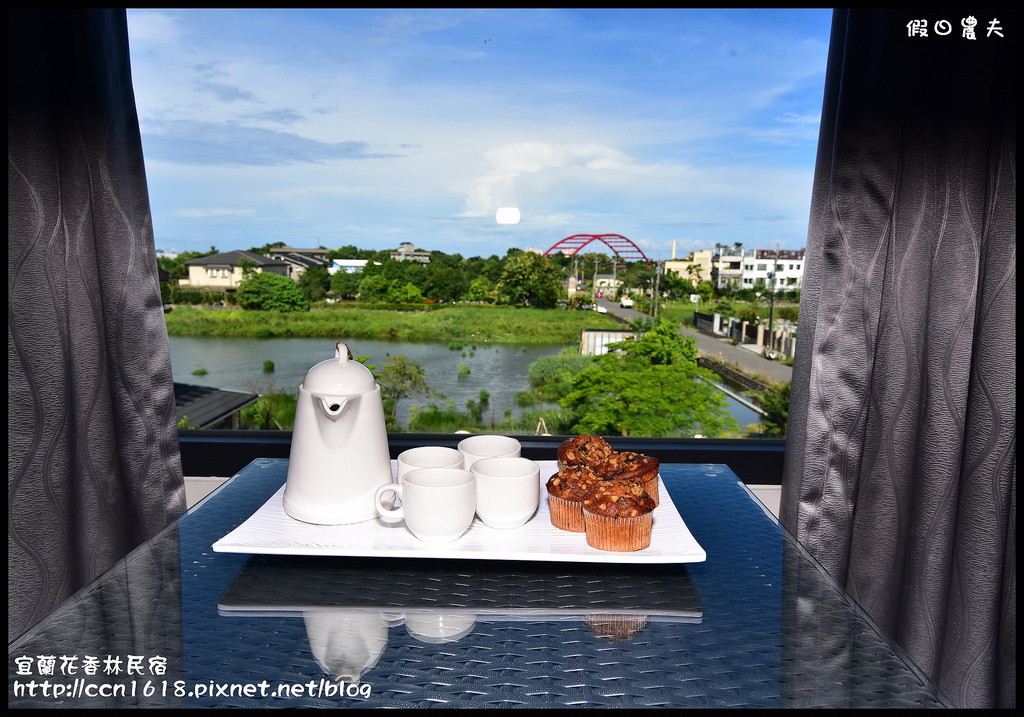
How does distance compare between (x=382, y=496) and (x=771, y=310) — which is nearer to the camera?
(x=382, y=496)

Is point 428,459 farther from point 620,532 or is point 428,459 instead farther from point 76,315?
point 76,315

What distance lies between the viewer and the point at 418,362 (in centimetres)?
181

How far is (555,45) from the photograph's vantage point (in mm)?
1654

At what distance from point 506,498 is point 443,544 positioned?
11 centimetres

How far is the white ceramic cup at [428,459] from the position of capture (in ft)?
3.41

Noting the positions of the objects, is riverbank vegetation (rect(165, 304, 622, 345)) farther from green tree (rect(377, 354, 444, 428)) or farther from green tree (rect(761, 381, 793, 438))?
green tree (rect(761, 381, 793, 438))

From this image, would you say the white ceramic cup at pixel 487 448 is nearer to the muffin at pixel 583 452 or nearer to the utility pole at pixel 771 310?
the muffin at pixel 583 452

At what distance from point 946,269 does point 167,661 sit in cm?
146

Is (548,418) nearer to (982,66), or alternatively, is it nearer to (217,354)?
(217,354)

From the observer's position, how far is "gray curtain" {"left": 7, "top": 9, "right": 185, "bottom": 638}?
1260mm

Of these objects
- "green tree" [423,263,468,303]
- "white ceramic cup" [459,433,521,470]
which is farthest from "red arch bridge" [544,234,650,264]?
"white ceramic cup" [459,433,521,470]

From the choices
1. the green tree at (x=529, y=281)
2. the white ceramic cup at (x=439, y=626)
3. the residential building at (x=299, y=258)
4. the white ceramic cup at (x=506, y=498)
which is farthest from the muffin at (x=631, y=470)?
the residential building at (x=299, y=258)

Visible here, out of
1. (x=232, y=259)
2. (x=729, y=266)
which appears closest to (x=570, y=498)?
(x=729, y=266)

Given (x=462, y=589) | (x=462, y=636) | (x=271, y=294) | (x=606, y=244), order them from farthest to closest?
(x=271, y=294)
(x=606, y=244)
(x=462, y=589)
(x=462, y=636)
